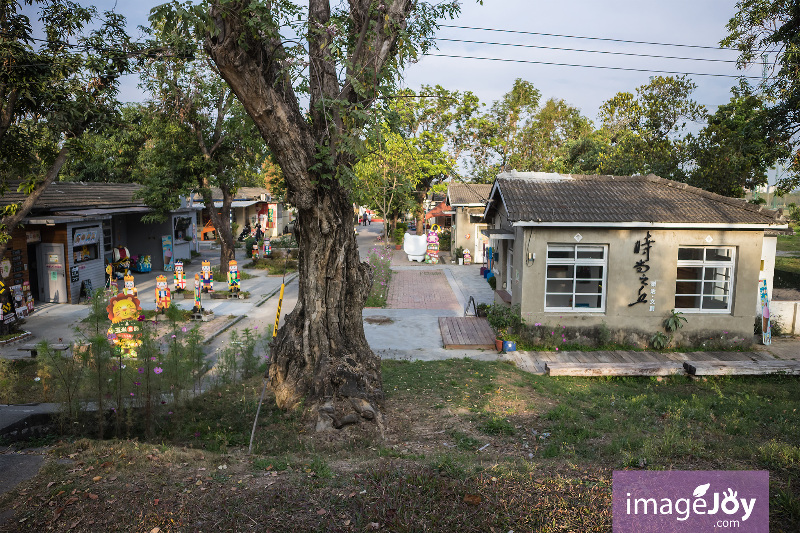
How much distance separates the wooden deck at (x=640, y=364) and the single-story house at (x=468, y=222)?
52.2 feet

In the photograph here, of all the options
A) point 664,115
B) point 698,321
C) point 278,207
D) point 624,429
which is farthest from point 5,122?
point 278,207

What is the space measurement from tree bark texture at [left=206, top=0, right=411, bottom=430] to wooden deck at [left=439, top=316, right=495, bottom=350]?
4843 millimetres

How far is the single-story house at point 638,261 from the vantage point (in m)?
13.0

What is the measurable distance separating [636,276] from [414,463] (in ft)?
31.9

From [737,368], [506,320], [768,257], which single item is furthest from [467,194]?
[737,368]

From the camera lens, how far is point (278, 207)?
43.0 metres

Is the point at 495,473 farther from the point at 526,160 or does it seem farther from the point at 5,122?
the point at 526,160

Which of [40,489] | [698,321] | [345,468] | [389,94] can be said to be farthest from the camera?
[698,321]

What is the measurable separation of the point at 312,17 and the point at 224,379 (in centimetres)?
580

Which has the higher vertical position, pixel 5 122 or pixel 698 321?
pixel 5 122

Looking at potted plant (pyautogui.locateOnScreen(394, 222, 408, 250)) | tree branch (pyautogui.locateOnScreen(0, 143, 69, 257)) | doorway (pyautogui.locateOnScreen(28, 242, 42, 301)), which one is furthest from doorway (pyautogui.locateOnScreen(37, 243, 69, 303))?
potted plant (pyautogui.locateOnScreen(394, 222, 408, 250))

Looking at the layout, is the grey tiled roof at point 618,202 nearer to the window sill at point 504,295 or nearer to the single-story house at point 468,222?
the window sill at point 504,295

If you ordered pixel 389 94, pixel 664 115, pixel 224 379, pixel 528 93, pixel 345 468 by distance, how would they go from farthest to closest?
1. pixel 528 93
2. pixel 664 115
3. pixel 224 379
4. pixel 389 94
5. pixel 345 468

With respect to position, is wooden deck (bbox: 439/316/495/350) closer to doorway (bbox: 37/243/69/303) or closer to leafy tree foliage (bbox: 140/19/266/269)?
leafy tree foliage (bbox: 140/19/266/269)
